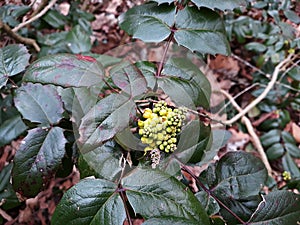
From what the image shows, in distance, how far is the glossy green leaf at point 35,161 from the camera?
84 centimetres

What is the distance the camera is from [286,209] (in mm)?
844

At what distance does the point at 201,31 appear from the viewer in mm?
889

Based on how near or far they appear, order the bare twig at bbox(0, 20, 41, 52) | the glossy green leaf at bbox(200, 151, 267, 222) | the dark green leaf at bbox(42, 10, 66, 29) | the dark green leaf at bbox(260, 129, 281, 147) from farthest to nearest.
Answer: the dark green leaf at bbox(260, 129, 281, 147) < the dark green leaf at bbox(42, 10, 66, 29) < the bare twig at bbox(0, 20, 41, 52) < the glossy green leaf at bbox(200, 151, 267, 222)

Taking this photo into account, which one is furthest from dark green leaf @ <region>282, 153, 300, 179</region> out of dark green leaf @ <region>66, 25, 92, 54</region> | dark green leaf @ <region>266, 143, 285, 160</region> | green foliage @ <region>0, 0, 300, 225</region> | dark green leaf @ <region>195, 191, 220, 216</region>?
dark green leaf @ <region>66, 25, 92, 54</region>

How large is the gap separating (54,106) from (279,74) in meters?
1.21

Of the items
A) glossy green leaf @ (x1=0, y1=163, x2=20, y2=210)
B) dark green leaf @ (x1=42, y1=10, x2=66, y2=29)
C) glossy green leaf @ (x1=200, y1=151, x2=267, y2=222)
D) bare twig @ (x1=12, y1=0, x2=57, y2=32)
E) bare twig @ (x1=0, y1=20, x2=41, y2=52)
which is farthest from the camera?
dark green leaf @ (x1=42, y1=10, x2=66, y2=29)

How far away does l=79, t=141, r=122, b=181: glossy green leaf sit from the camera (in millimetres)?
785

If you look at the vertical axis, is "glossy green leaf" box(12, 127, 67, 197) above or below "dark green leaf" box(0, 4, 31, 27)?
below

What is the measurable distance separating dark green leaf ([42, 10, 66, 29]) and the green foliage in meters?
0.60

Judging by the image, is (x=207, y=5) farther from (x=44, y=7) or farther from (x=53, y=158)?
(x=44, y=7)

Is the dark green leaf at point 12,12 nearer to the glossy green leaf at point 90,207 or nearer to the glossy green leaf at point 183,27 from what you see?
the glossy green leaf at point 183,27

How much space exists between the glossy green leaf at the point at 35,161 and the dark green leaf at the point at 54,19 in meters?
0.77

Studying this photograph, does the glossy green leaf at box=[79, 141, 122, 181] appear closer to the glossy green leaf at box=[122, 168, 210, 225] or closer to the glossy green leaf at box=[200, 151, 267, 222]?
the glossy green leaf at box=[122, 168, 210, 225]

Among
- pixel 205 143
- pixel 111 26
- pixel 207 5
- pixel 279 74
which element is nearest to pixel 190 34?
pixel 207 5
